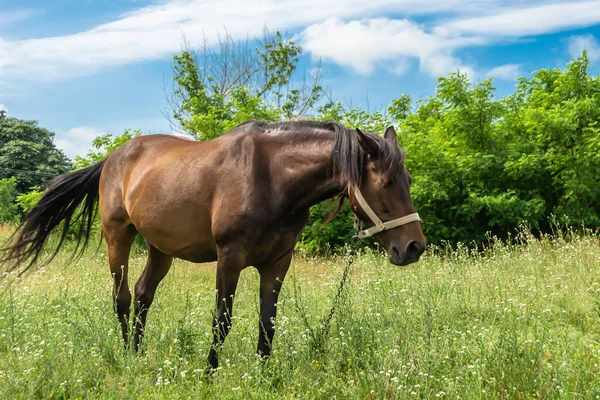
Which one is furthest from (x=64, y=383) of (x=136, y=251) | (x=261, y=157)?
(x=136, y=251)

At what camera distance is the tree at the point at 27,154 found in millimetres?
33531

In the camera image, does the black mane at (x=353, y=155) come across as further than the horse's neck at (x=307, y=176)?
No

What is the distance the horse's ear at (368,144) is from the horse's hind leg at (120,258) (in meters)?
2.94

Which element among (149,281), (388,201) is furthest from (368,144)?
(149,281)

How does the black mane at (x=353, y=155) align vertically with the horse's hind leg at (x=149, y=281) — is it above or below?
above

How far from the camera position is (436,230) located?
11.3m

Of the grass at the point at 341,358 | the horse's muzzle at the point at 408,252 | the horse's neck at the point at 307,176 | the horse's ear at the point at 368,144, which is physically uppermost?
the horse's ear at the point at 368,144

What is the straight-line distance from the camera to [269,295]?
455 cm

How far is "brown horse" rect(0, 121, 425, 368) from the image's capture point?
4008mm

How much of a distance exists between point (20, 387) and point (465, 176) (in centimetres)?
986

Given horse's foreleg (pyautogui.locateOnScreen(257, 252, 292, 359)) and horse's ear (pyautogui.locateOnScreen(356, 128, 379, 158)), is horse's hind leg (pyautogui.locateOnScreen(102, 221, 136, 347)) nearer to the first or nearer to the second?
horse's foreleg (pyautogui.locateOnScreen(257, 252, 292, 359))

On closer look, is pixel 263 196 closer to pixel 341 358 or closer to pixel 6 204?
pixel 341 358

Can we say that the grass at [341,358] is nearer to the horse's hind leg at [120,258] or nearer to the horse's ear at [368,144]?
the horse's hind leg at [120,258]

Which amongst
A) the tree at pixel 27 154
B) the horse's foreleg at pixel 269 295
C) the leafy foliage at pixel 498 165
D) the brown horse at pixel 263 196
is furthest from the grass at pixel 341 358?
the tree at pixel 27 154
